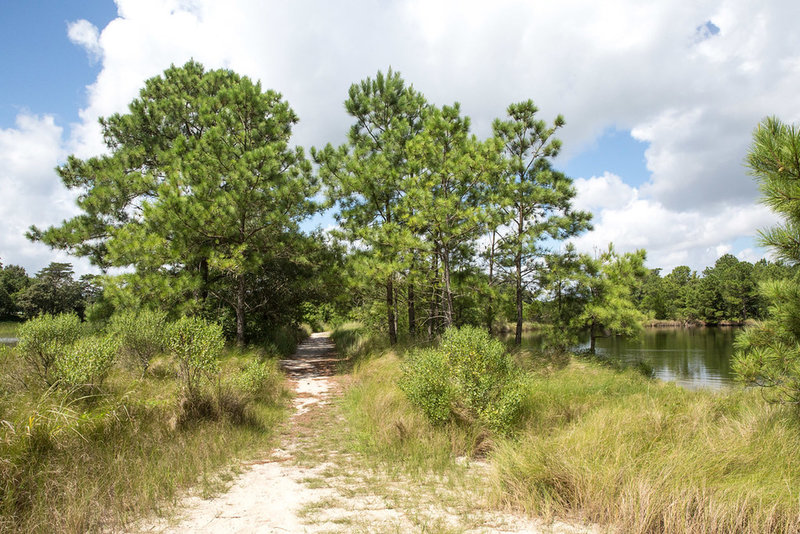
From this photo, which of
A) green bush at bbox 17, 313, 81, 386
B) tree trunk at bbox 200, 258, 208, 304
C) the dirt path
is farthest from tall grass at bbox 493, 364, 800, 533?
tree trunk at bbox 200, 258, 208, 304

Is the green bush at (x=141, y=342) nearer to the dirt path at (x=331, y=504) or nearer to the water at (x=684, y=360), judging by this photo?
Answer: the dirt path at (x=331, y=504)

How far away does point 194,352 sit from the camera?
627cm

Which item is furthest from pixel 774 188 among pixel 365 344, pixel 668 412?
pixel 365 344

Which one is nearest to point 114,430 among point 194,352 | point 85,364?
point 85,364

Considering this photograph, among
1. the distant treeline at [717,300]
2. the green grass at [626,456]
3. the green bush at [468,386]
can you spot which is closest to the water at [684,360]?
the green grass at [626,456]

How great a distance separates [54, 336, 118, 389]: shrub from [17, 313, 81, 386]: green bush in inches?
8.5

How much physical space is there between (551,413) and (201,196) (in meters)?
10.5

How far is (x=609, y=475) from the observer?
3645mm

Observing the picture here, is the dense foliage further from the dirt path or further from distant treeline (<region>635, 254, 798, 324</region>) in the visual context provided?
distant treeline (<region>635, 254, 798, 324</region>)

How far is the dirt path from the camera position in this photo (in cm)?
341

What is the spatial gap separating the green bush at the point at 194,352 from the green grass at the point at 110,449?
23cm

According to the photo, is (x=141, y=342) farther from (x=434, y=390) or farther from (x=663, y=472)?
(x=663, y=472)

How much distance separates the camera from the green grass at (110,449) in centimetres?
338

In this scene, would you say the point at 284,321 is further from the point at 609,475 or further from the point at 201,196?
the point at 609,475
